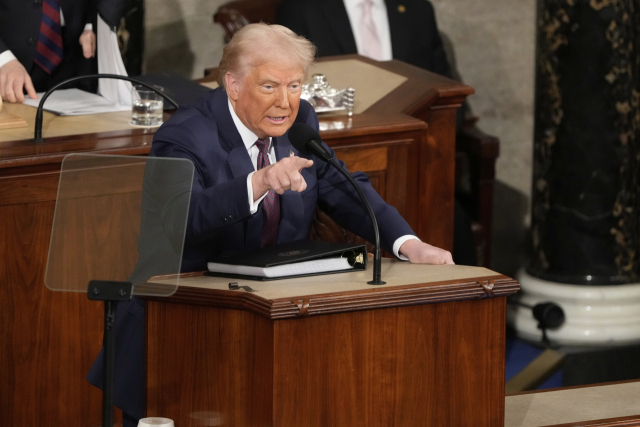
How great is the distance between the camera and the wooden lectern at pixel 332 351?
1.92 metres

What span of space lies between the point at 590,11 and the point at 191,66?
2063mm

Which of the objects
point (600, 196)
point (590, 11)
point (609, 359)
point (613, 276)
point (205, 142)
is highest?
point (590, 11)

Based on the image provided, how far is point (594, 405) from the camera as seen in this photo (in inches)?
102

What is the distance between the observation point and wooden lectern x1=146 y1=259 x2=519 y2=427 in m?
1.92

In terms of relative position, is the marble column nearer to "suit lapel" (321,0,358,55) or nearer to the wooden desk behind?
"suit lapel" (321,0,358,55)

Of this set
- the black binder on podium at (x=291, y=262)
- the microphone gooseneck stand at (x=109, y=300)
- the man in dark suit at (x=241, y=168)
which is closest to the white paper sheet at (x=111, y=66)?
the man in dark suit at (x=241, y=168)

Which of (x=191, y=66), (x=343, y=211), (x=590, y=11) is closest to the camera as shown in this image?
(x=343, y=211)

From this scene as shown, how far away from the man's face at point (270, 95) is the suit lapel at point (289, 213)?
153mm

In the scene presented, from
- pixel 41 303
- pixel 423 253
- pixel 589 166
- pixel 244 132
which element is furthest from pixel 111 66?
pixel 589 166

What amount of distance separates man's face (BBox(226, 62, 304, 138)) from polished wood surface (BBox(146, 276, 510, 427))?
1.77ft

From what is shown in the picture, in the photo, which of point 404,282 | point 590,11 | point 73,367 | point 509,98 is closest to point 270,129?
point 404,282

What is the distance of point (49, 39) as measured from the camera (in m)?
3.82

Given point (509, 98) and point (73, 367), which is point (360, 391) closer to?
point (73, 367)

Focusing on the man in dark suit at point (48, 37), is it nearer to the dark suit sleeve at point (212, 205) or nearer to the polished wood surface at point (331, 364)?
the dark suit sleeve at point (212, 205)
